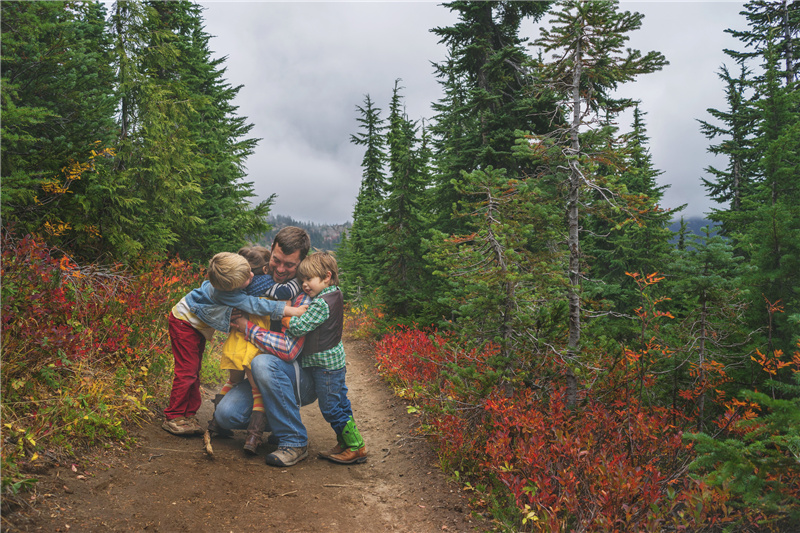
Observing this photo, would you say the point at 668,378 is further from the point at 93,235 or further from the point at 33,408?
the point at 93,235

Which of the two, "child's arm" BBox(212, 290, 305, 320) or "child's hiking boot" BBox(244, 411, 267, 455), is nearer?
"child's arm" BBox(212, 290, 305, 320)

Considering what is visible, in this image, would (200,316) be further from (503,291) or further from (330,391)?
(503,291)

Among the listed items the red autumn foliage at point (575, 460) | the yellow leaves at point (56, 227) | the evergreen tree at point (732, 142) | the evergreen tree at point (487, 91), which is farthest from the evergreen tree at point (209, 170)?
the evergreen tree at point (732, 142)

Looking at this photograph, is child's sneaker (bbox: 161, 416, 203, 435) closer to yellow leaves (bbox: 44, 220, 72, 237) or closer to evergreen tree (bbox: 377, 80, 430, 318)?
yellow leaves (bbox: 44, 220, 72, 237)

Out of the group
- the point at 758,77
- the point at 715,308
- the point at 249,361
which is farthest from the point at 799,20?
the point at 249,361

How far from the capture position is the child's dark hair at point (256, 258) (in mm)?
4469

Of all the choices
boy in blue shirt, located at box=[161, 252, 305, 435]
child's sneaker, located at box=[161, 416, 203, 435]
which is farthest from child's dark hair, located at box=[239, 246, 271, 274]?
child's sneaker, located at box=[161, 416, 203, 435]

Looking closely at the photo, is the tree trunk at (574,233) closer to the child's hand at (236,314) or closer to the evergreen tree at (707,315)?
the evergreen tree at (707,315)

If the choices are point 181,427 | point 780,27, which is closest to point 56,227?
point 181,427

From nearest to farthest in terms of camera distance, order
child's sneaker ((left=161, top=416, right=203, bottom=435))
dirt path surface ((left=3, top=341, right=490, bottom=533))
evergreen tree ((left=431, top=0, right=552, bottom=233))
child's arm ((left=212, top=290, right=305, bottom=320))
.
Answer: dirt path surface ((left=3, top=341, right=490, bottom=533))
child's arm ((left=212, top=290, right=305, bottom=320))
child's sneaker ((left=161, top=416, right=203, bottom=435))
evergreen tree ((left=431, top=0, right=552, bottom=233))

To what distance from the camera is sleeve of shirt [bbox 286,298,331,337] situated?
163 inches

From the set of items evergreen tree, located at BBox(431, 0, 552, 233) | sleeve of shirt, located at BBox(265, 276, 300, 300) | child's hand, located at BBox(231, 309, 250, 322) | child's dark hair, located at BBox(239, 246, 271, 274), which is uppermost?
evergreen tree, located at BBox(431, 0, 552, 233)

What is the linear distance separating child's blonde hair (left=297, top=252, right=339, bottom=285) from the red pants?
1.40m

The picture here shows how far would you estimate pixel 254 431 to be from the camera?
175 inches
